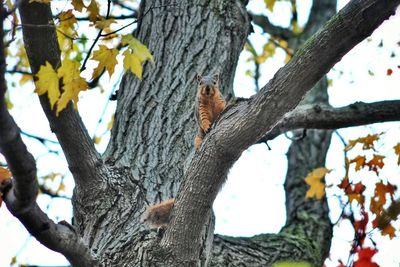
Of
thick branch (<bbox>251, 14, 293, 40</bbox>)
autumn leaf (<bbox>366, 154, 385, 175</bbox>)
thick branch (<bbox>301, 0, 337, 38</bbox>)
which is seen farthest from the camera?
thick branch (<bbox>251, 14, 293, 40</bbox>)

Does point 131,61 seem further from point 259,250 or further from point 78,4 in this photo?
point 259,250

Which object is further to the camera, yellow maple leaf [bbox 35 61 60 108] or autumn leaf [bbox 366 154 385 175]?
autumn leaf [bbox 366 154 385 175]

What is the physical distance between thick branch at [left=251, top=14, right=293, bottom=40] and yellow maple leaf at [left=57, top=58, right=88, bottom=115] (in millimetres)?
4965

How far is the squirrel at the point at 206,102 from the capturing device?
14.9ft

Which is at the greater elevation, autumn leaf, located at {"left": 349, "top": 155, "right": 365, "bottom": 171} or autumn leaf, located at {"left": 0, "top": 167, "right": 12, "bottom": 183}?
autumn leaf, located at {"left": 349, "top": 155, "right": 365, "bottom": 171}

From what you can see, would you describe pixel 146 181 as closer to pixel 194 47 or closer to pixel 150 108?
pixel 150 108

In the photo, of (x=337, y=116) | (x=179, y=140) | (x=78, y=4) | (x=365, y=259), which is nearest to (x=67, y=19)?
(x=78, y=4)

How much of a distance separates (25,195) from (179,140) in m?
1.60

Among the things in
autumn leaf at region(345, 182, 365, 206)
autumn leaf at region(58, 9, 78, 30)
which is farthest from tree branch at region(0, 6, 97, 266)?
autumn leaf at region(345, 182, 365, 206)

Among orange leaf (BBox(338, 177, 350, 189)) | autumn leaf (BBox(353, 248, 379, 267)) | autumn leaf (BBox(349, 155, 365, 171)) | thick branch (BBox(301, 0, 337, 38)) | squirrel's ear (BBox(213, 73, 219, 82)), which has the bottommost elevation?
autumn leaf (BBox(353, 248, 379, 267))

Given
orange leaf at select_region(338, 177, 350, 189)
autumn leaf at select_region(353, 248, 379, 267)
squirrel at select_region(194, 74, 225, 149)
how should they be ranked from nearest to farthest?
autumn leaf at select_region(353, 248, 379, 267) < squirrel at select_region(194, 74, 225, 149) < orange leaf at select_region(338, 177, 350, 189)

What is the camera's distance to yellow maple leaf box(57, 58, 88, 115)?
3.11 metres

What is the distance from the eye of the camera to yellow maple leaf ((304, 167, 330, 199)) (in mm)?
5312

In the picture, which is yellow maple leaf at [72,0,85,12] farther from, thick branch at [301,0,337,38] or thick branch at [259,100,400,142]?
thick branch at [301,0,337,38]
